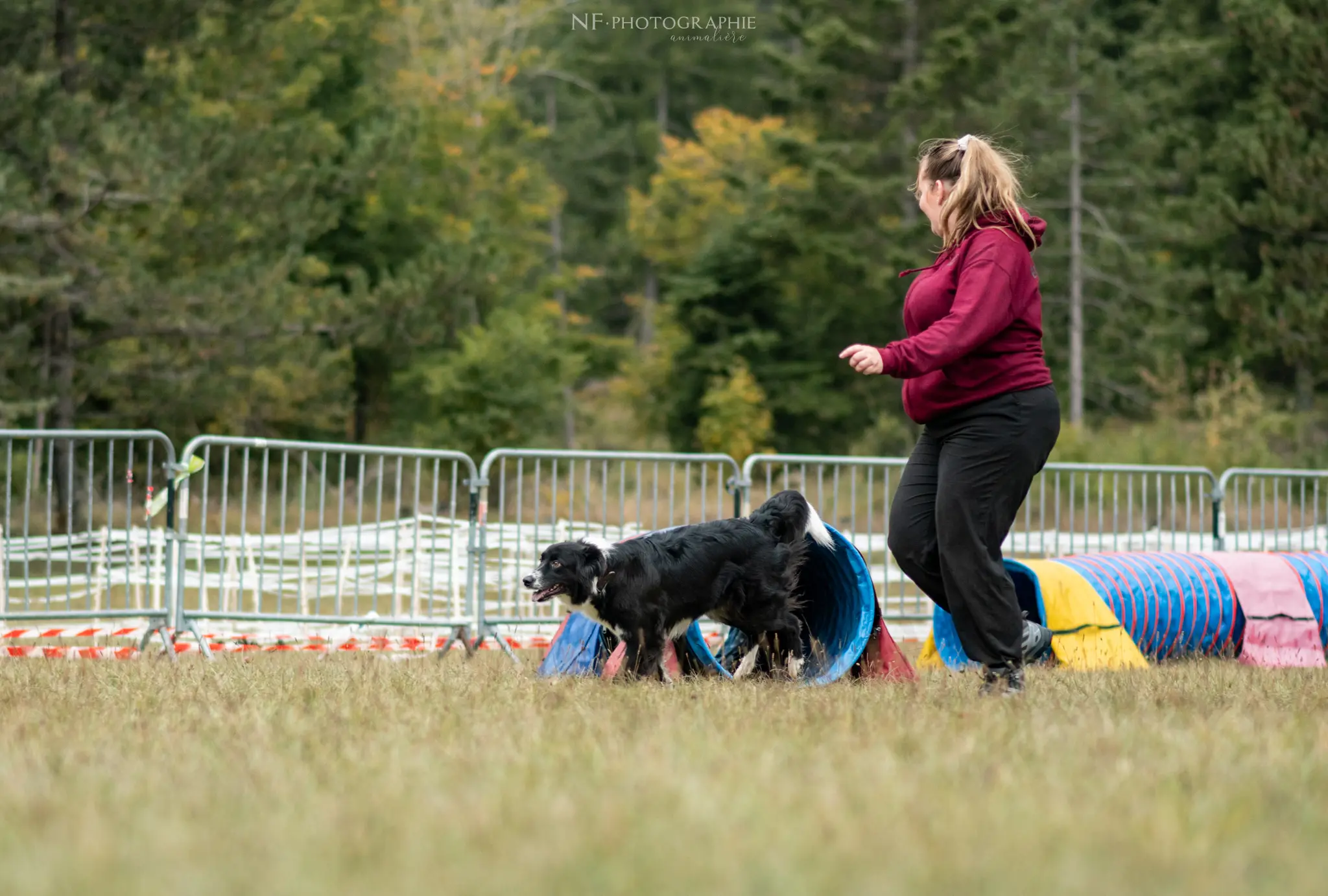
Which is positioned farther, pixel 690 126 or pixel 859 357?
pixel 690 126

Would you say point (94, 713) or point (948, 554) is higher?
point (948, 554)

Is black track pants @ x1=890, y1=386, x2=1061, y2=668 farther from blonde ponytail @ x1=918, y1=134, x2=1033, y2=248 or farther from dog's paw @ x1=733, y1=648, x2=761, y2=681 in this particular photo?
dog's paw @ x1=733, y1=648, x2=761, y2=681

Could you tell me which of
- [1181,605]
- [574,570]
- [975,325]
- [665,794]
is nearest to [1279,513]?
[1181,605]

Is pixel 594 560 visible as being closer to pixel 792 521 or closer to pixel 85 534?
pixel 792 521

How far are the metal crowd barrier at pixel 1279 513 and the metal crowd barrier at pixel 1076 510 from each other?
0.85 feet

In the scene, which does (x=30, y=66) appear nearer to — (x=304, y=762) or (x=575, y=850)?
(x=304, y=762)

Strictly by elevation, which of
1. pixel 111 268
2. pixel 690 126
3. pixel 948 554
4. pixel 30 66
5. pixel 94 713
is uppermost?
pixel 690 126

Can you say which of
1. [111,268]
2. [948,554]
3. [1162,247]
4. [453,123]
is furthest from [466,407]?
[948,554]

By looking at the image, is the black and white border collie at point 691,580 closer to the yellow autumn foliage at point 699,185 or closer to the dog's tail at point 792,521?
the dog's tail at point 792,521

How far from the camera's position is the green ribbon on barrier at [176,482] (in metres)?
8.37

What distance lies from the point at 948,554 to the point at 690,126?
4134 centimetres

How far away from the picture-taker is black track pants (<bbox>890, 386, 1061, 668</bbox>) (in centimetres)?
545

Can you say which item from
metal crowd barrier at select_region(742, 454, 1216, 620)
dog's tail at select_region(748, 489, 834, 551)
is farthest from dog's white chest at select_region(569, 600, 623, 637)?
metal crowd barrier at select_region(742, 454, 1216, 620)

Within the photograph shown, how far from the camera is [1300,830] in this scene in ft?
9.64
